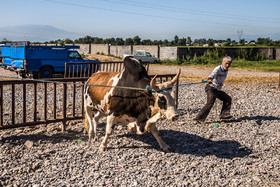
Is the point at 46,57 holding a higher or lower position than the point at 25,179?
higher

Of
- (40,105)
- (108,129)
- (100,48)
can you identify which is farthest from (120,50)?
(108,129)

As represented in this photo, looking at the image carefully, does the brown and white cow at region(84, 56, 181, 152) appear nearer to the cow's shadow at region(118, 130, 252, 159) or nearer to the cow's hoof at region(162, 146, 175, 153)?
the cow's hoof at region(162, 146, 175, 153)

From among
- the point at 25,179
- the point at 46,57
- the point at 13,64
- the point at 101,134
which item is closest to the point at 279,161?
the point at 101,134

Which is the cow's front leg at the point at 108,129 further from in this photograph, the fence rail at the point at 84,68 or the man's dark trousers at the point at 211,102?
the fence rail at the point at 84,68

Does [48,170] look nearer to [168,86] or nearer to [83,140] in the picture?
[83,140]

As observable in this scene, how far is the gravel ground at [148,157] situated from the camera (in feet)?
17.3

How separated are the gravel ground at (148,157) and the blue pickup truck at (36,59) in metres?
9.89

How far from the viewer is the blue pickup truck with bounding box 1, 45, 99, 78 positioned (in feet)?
55.7

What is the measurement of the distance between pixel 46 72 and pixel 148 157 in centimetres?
1296

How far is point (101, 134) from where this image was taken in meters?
7.54

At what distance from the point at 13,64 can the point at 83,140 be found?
1222 centimetres

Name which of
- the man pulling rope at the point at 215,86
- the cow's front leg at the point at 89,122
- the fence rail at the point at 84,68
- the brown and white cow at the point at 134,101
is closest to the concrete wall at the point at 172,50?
the fence rail at the point at 84,68

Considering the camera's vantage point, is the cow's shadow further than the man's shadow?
No

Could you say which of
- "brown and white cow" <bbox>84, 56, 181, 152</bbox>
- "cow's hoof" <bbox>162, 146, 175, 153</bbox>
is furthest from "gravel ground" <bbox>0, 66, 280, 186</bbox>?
"brown and white cow" <bbox>84, 56, 181, 152</bbox>
